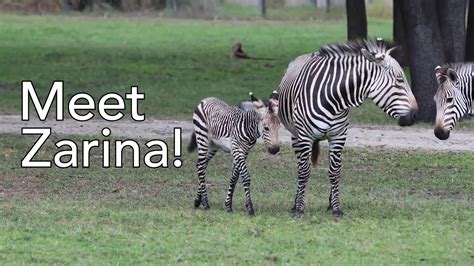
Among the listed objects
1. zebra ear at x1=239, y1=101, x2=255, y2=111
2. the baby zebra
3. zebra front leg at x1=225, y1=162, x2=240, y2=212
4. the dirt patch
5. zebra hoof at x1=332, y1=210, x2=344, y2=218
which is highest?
zebra ear at x1=239, y1=101, x2=255, y2=111

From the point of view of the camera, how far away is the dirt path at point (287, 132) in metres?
18.0

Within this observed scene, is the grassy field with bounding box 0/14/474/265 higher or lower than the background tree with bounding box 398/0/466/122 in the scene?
lower

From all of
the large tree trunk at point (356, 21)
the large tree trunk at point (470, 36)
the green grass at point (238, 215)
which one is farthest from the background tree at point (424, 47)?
the large tree trunk at point (356, 21)

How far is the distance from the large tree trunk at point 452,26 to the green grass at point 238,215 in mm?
4161

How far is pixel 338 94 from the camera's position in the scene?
12.1 m

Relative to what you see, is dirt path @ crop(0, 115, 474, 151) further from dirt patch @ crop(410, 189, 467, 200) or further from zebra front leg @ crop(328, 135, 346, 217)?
zebra front leg @ crop(328, 135, 346, 217)

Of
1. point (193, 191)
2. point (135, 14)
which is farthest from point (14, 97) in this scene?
point (135, 14)

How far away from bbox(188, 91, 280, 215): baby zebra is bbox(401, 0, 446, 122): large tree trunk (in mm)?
7584

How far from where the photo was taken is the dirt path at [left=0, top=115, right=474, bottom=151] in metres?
18.0

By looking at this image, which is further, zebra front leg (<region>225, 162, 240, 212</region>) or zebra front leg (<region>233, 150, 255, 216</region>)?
zebra front leg (<region>225, 162, 240, 212</region>)

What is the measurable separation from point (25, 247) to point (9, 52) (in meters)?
21.0

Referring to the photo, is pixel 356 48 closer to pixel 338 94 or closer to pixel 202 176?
pixel 338 94

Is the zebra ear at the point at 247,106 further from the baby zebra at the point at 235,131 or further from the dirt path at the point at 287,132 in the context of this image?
the dirt path at the point at 287,132

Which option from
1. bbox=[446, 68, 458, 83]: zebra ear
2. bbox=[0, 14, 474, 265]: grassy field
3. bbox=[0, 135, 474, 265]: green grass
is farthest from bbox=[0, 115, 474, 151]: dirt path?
bbox=[446, 68, 458, 83]: zebra ear
